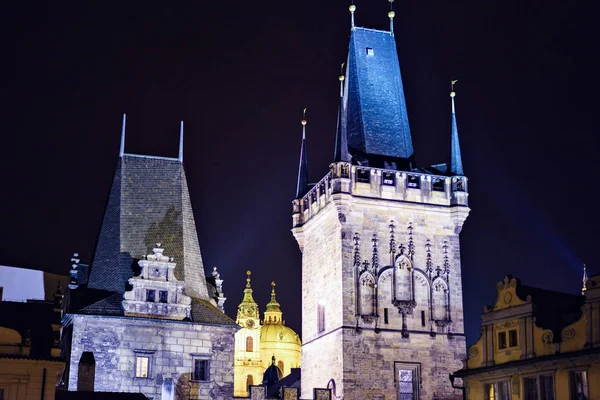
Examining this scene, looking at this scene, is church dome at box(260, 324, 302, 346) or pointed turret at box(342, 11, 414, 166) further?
church dome at box(260, 324, 302, 346)

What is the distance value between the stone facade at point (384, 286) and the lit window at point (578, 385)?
43.1 ft

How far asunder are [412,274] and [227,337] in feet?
31.0

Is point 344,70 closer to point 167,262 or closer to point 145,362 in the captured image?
point 167,262

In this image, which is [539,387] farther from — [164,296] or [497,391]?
[164,296]

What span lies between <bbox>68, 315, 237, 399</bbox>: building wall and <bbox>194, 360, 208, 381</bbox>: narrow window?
0.62 feet

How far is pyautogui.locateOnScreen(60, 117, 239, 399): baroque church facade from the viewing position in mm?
37750

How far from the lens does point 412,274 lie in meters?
44.8

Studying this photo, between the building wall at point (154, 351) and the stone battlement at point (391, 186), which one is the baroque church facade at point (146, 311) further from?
the stone battlement at point (391, 186)

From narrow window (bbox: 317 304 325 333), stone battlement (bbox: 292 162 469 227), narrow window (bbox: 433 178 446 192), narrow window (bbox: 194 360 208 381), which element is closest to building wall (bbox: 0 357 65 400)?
narrow window (bbox: 194 360 208 381)

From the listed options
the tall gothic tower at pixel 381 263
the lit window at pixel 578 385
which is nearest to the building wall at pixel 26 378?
the tall gothic tower at pixel 381 263

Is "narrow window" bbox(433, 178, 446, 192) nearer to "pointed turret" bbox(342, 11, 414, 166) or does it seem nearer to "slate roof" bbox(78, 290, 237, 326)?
"pointed turret" bbox(342, 11, 414, 166)

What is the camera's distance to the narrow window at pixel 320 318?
45906mm

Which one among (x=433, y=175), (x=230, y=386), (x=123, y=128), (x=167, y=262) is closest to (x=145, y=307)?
(x=167, y=262)

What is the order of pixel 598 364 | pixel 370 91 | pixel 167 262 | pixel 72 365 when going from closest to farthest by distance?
pixel 598 364
pixel 72 365
pixel 167 262
pixel 370 91
